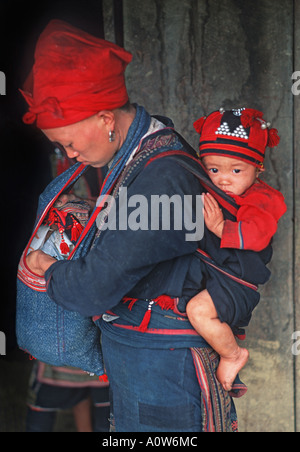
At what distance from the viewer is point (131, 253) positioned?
5.20 feet

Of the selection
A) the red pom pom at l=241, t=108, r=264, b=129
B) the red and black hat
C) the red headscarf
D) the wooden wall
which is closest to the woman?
the red headscarf

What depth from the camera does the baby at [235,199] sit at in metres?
1.74

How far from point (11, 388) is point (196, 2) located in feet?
8.20

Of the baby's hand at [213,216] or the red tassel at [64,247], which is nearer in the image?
the baby's hand at [213,216]

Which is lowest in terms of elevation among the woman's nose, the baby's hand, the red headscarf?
the baby's hand

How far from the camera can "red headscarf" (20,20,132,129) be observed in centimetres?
167

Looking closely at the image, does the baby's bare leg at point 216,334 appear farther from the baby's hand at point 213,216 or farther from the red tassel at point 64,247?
the red tassel at point 64,247

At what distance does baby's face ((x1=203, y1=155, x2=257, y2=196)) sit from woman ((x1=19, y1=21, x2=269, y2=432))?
5.1 inches

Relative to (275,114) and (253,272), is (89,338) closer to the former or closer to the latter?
(253,272)

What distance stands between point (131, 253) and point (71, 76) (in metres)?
0.61

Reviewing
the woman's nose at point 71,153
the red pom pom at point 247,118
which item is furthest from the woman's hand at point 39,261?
the red pom pom at point 247,118

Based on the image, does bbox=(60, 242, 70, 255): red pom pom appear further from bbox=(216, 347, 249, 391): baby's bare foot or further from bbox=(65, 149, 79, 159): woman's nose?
bbox=(216, 347, 249, 391): baby's bare foot

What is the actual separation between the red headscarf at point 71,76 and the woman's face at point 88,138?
3 cm

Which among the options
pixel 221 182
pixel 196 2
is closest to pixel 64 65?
pixel 221 182
